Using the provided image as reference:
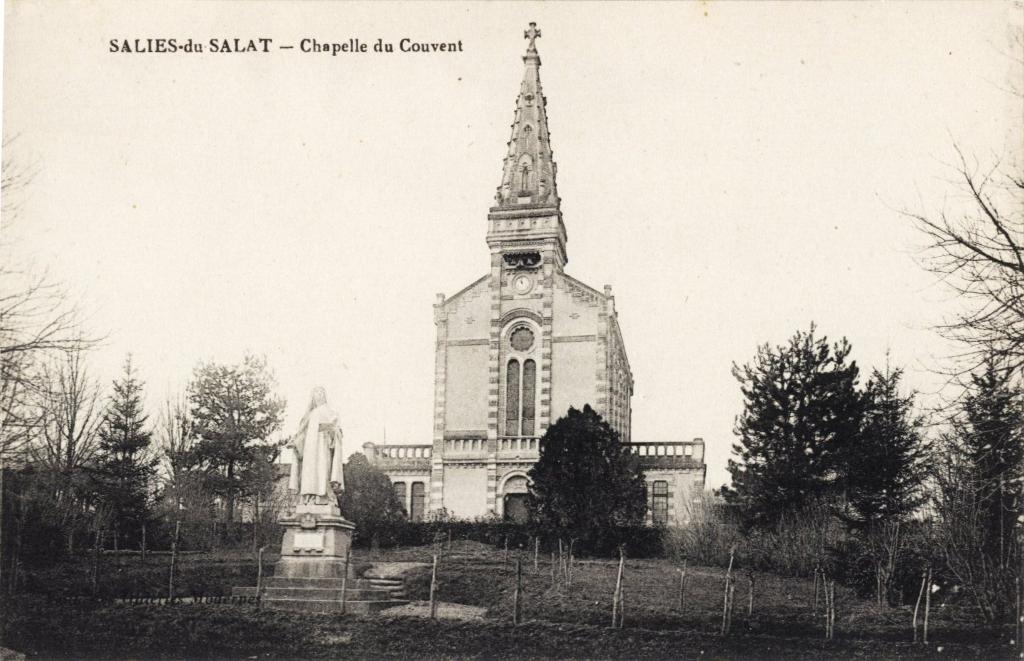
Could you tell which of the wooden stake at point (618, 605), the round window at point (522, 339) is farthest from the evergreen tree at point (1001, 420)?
the round window at point (522, 339)

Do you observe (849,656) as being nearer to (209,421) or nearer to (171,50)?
(171,50)

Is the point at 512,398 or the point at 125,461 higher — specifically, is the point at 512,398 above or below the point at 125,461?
above

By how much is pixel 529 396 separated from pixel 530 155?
10858 millimetres

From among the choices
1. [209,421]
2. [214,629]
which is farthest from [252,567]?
[209,421]

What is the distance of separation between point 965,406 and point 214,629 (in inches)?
516

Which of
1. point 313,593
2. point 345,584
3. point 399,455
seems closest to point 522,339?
point 399,455

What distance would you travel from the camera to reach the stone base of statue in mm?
18797

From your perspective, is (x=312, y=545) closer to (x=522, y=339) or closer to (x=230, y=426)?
(x=230, y=426)

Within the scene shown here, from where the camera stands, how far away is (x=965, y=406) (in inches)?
523

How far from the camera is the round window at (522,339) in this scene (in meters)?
40.4

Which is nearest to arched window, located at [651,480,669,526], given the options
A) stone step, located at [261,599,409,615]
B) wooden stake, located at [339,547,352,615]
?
wooden stake, located at [339,547,352,615]

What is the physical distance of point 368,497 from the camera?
3572 centimetres

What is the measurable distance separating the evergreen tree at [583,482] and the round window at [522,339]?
8.75 meters

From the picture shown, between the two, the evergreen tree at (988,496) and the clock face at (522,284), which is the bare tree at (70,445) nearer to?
the clock face at (522,284)
